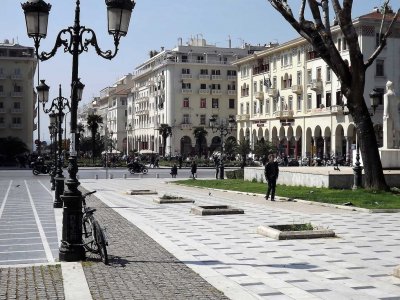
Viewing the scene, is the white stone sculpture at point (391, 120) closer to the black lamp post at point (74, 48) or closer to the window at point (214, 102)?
the black lamp post at point (74, 48)

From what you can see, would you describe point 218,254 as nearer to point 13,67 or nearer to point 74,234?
point 74,234

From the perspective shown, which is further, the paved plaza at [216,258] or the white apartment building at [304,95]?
the white apartment building at [304,95]

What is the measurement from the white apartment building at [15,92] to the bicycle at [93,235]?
79.0 metres

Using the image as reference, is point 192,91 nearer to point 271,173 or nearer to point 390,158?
point 390,158

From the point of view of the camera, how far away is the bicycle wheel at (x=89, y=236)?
10.1 meters

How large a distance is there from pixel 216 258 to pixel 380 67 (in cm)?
5326

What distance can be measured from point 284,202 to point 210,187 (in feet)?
32.1

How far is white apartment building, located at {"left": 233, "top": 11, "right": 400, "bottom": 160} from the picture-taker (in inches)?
2328

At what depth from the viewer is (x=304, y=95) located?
224ft

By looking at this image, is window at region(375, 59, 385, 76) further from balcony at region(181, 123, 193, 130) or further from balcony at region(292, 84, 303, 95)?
balcony at region(181, 123, 193, 130)

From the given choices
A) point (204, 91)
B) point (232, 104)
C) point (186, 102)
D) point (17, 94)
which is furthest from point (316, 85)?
point (17, 94)

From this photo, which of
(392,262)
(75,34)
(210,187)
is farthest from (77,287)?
(210,187)

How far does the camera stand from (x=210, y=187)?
31.0 metres

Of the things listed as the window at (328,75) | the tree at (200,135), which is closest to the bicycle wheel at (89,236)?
the window at (328,75)
